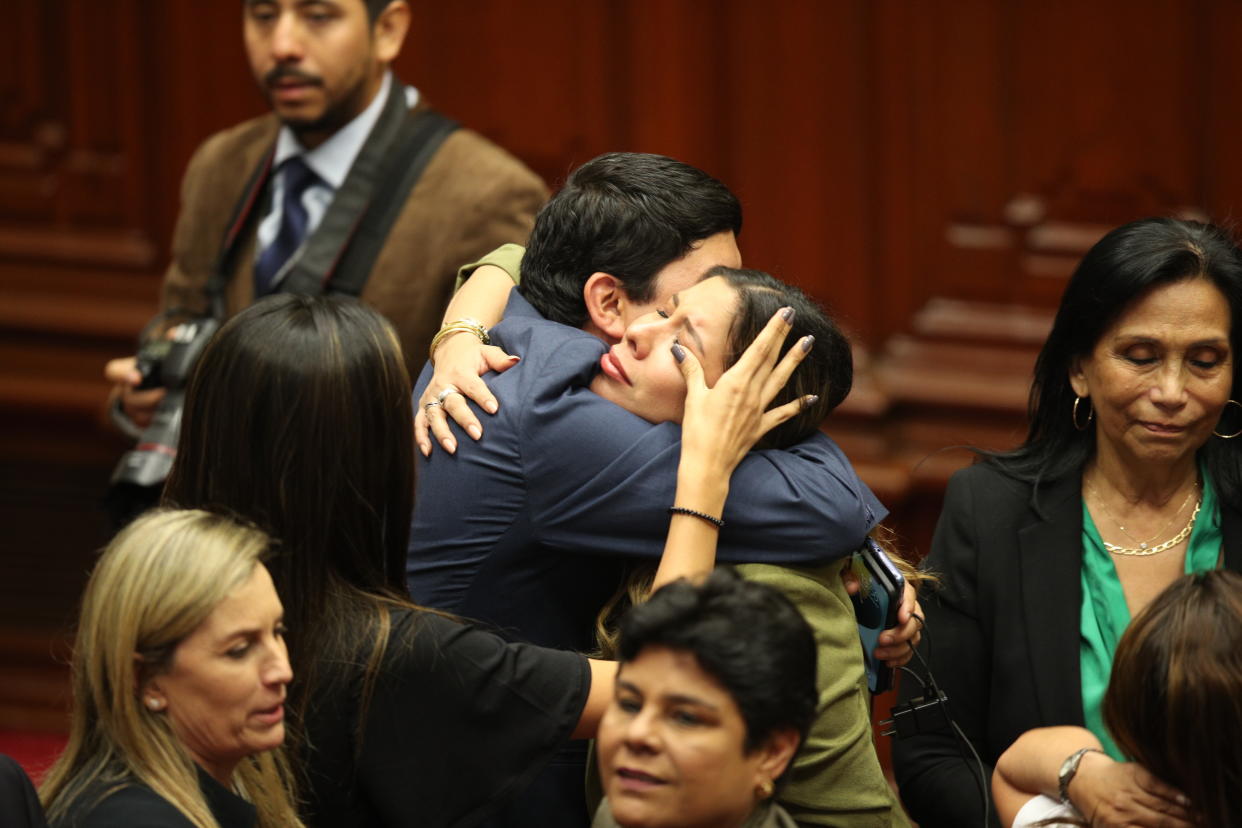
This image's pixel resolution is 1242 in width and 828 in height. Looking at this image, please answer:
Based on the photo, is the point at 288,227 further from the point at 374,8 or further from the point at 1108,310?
the point at 1108,310

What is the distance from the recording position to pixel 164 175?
4699 mm

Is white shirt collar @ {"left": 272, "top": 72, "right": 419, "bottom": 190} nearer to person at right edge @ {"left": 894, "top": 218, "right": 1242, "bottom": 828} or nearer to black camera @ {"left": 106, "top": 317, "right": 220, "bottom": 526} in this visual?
black camera @ {"left": 106, "top": 317, "right": 220, "bottom": 526}

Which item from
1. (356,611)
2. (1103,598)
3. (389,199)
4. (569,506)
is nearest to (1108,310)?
(1103,598)

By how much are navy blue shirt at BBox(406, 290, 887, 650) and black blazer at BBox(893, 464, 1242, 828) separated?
1.88ft

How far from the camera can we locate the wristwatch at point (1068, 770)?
86.4 inches

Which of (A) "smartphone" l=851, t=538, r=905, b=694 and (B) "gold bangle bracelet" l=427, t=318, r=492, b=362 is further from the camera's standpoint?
(B) "gold bangle bracelet" l=427, t=318, r=492, b=362

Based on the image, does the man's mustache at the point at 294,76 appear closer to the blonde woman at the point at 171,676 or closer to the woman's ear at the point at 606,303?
the woman's ear at the point at 606,303

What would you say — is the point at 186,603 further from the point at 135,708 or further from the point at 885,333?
the point at 885,333

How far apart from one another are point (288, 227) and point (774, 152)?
127 centimetres

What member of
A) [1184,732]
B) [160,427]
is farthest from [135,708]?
[160,427]

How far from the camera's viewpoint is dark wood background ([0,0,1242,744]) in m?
4.14

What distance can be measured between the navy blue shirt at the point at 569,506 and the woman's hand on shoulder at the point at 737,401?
48 mm

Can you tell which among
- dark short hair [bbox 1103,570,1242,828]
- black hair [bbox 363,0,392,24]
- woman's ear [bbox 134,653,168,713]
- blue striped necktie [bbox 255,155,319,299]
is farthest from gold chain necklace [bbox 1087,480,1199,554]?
black hair [bbox 363,0,392,24]

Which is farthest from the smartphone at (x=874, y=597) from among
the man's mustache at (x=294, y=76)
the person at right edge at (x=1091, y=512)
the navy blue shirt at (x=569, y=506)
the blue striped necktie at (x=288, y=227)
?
the man's mustache at (x=294, y=76)
